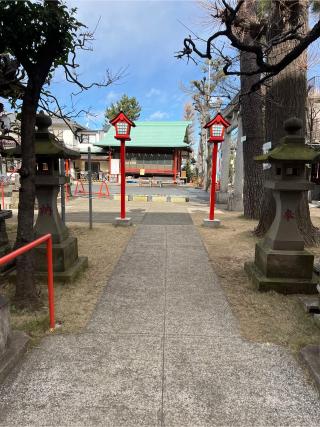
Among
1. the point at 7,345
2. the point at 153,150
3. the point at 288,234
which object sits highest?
the point at 153,150

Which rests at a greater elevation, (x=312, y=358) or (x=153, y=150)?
(x=153, y=150)

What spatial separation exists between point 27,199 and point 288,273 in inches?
130

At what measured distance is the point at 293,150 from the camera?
14.0 feet

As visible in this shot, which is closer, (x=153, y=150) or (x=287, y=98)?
(x=287, y=98)

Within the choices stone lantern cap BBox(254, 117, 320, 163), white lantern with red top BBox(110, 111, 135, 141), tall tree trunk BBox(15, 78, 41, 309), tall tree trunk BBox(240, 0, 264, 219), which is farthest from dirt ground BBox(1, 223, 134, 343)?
tall tree trunk BBox(240, 0, 264, 219)

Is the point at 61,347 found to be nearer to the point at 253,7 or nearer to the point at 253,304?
the point at 253,304

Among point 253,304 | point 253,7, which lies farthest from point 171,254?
point 253,7

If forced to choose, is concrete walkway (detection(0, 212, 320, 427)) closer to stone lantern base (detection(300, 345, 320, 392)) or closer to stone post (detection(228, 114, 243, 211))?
stone lantern base (detection(300, 345, 320, 392))

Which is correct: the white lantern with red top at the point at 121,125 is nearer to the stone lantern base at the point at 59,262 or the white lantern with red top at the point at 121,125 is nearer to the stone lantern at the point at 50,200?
the stone lantern at the point at 50,200

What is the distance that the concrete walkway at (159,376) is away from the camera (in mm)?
2174

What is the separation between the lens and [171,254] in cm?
620

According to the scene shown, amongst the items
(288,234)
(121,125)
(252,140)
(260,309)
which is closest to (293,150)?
(288,234)

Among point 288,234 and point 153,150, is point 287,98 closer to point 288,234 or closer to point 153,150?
point 288,234

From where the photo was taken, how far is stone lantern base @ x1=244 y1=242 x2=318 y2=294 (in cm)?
425
